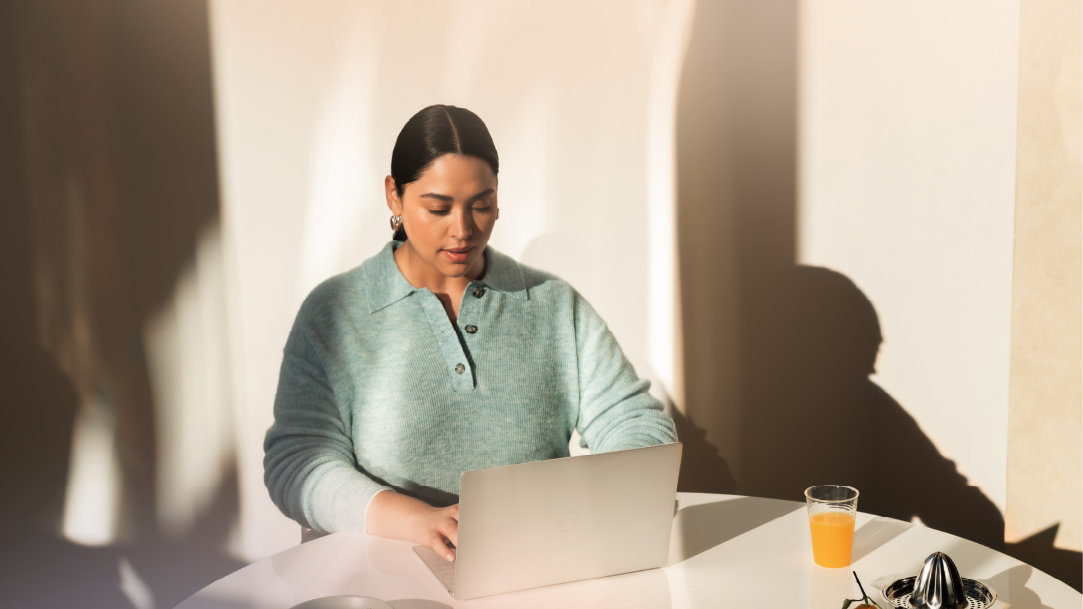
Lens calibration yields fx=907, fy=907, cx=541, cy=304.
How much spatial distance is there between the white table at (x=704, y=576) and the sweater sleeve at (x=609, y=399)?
0.99ft

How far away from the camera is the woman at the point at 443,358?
5.32ft

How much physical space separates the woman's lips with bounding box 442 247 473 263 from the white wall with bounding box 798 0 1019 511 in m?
0.94

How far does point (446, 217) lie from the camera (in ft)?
5.51

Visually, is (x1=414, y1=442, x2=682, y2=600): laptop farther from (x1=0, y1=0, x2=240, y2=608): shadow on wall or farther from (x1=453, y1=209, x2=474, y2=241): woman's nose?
(x1=0, y1=0, x2=240, y2=608): shadow on wall

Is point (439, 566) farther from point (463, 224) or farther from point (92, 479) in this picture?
point (92, 479)

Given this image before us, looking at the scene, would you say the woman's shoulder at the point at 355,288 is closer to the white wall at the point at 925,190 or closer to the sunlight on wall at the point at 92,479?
the sunlight on wall at the point at 92,479

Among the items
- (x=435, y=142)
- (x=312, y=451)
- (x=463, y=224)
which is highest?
(x=435, y=142)

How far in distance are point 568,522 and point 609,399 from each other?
0.64 metres

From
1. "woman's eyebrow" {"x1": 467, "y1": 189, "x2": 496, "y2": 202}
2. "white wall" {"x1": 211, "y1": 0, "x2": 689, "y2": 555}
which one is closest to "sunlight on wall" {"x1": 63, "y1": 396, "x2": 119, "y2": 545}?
"white wall" {"x1": 211, "y1": 0, "x2": 689, "y2": 555}

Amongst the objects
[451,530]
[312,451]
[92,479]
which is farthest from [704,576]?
[92,479]

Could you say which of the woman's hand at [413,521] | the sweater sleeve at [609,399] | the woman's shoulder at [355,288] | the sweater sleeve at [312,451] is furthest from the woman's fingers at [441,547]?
the woman's shoulder at [355,288]

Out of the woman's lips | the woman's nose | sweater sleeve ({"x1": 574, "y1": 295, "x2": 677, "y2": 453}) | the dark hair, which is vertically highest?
the dark hair

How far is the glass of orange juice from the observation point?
1185mm

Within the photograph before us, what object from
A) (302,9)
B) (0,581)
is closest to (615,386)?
(302,9)
